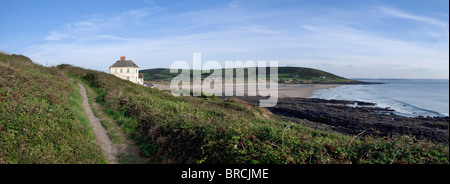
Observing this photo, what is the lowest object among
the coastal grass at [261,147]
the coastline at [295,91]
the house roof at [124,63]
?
the coastline at [295,91]

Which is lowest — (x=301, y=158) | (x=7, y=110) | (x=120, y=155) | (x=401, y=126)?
(x=401, y=126)

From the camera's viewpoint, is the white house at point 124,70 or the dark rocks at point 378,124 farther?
the white house at point 124,70

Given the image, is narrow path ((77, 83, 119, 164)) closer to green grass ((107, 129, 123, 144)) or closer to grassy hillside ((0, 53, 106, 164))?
green grass ((107, 129, 123, 144))

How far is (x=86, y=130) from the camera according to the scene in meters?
8.89

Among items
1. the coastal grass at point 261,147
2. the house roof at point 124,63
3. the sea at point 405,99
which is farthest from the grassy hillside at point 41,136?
the house roof at point 124,63

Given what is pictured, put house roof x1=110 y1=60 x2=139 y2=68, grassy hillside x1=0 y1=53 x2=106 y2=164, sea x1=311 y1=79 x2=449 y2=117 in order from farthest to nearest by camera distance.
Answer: house roof x1=110 y1=60 x2=139 y2=68
sea x1=311 y1=79 x2=449 y2=117
grassy hillside x1=0 y1=53 x2=106 y2=164

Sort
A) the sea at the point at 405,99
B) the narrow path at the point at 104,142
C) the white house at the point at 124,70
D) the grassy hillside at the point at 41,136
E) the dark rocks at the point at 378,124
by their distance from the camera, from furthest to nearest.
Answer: the white house at the point at 124,70, the sea at the point at 405,99, the dark rocks at the point at 378,124, the narrow path at the point at 104,142, the grassy hillside at the point at 41,136

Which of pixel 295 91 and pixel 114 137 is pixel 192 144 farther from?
pixel 295 91

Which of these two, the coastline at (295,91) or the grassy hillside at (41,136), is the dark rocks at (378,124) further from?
the coastline at (295,91)

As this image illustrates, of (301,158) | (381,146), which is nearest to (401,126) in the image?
(381,146)

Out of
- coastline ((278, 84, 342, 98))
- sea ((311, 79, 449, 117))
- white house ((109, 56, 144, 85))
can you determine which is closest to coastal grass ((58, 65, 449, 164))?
sea ((311, 79, 449, 117))

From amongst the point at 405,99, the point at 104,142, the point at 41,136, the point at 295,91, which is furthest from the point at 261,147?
the point at 295,91
